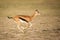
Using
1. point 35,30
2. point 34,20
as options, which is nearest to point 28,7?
point 34,20

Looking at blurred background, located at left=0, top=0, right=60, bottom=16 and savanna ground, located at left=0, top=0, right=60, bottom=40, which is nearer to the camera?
savanna ground, located at left=0, top=0, right=60, bottom=40

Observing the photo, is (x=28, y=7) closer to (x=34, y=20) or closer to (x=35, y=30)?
(x=34, y=20)

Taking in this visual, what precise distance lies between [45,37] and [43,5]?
376 mm

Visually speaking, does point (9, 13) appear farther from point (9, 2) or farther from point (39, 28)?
point (39, 28)

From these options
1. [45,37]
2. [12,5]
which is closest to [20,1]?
[12,5]

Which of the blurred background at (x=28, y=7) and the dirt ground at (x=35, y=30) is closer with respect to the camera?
Result: the dirt ground at (x=35, y=30)

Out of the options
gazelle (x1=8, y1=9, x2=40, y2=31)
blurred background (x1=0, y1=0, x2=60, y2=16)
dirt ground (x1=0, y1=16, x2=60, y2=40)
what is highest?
blurred background (x1=0, y1=0, x2=60, y2=16)

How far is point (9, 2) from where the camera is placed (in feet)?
5.71

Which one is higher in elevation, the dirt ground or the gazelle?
the gazelle

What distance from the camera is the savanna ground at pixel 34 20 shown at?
1.50 meters

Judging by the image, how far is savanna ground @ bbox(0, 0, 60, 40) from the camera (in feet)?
4.93

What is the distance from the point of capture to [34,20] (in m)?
1.61

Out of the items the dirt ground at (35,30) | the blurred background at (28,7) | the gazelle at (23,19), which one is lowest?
the dirt ground at (35,30)

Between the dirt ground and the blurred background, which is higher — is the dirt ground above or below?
below
